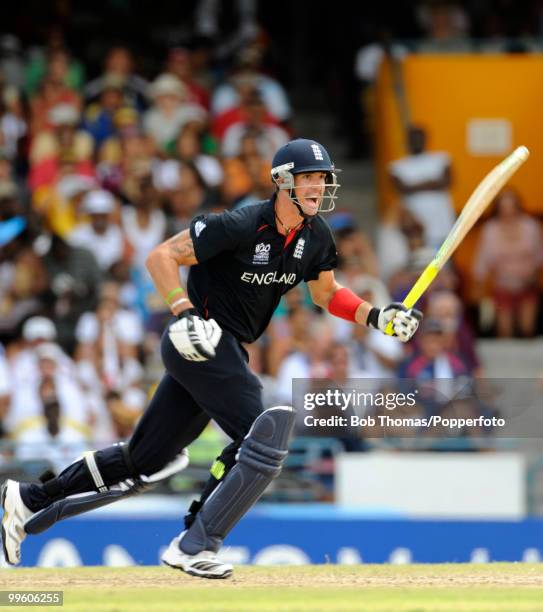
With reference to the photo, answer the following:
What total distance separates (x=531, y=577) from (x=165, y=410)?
1.94m

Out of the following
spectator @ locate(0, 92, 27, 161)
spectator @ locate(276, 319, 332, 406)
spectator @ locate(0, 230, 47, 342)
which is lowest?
spectator @ locate(276, 319, 332, 406)

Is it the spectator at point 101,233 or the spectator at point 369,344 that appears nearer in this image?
the spectator at point 369,344

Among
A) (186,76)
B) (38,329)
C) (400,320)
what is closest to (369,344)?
(38,329)

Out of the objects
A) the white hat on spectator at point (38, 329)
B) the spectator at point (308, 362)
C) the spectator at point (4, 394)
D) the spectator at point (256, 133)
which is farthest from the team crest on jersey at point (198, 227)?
the spectator at point (256, 133)

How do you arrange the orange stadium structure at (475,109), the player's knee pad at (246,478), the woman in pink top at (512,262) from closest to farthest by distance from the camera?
the player's knee pad at (246,478), the woman in pink top at (512,262), the orange stadium structure at (475,109)

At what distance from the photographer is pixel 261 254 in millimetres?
7199

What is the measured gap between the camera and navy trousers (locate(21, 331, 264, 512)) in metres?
7.10

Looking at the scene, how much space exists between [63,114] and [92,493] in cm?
711

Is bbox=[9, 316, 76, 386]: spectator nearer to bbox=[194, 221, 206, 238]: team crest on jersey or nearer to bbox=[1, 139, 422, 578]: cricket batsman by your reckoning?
bbox=[1, 139, 422, 578]: cricket batsman

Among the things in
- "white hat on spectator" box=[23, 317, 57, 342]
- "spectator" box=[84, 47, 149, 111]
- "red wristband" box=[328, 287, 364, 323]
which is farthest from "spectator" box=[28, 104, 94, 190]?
"red wristband" box=[328, 287, 364, 323]

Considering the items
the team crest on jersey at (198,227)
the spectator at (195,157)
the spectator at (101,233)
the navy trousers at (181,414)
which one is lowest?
the navy trousers at (181,414)

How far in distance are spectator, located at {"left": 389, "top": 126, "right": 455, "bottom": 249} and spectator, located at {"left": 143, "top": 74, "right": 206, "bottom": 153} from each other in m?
1.92

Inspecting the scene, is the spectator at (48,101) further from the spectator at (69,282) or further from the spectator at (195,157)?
the spectator at (69,282)

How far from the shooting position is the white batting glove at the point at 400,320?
728cm
